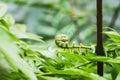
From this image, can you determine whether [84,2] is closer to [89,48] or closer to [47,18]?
[47,18]

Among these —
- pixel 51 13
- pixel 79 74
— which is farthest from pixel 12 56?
pixel 51 13

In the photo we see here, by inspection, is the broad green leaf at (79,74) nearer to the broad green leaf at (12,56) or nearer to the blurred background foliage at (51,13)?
the broad green leaf at (12,56)

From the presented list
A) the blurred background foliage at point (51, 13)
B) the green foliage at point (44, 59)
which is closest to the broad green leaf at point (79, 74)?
the green foliage at point (44, 59)

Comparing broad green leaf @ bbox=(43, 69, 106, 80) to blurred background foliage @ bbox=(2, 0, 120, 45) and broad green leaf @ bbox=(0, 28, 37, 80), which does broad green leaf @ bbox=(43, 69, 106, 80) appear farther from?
blurred background foliage @ bbox=(2, 0, 120, 45)

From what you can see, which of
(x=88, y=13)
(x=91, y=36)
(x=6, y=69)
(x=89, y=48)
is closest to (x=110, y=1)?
(x=88, y=13)

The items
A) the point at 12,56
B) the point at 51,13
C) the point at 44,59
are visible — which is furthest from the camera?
the point at 51,13

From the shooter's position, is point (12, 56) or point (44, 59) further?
point (44, 59)

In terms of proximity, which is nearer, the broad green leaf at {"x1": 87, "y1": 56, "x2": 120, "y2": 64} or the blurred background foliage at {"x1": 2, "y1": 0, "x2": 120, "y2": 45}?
the broad green leaf at {"x1": 87, "y1": 56, "x2": 120, "y2": 64}

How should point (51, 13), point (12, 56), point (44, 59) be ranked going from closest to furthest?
point (12, 56), point (44, 59), point (51, 13)

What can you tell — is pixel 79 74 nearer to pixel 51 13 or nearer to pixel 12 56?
pixel 12 56

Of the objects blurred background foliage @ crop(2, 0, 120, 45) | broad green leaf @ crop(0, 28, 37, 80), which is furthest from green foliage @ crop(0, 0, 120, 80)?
blurred background foliage @ crop(2, 0, 120, 45)

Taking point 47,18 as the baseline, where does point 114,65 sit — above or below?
below
